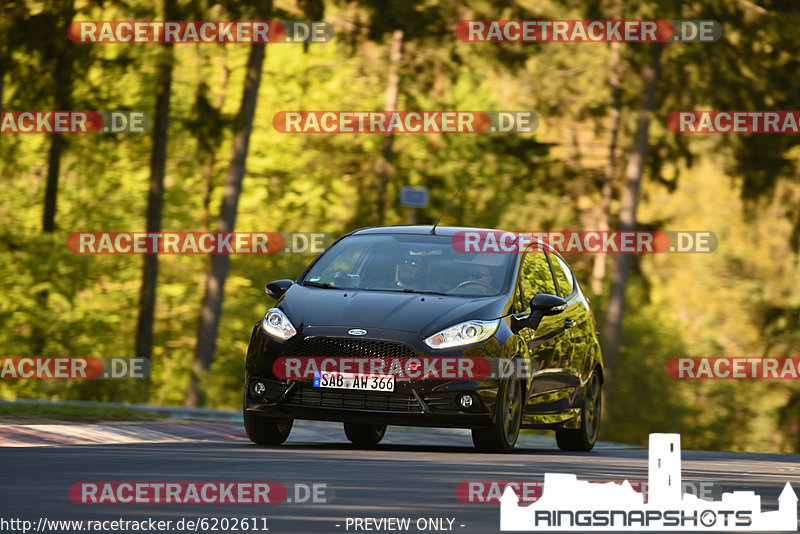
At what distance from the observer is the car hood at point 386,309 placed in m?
11.8

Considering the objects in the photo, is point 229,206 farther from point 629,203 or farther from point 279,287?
point 279,287

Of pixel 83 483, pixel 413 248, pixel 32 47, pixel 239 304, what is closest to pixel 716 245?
pixel 239 304

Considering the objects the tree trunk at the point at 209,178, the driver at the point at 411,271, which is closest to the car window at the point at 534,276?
the driver at the point at 411,271

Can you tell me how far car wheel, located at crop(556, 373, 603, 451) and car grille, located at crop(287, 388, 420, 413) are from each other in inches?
118

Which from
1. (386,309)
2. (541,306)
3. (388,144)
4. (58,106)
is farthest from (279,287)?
(388,144)

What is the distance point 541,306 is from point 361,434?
7.76ft

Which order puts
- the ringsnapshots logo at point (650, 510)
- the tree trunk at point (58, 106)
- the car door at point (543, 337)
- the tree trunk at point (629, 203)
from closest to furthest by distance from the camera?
the ringsnapshots logo at point (650, 510)
the car door at point (543, 337)
the tree trunk at point (58, 106)
the tree trunk at point (629, 203)

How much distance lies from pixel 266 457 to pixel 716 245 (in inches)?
1417

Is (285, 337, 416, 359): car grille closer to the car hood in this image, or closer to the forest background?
the car hood

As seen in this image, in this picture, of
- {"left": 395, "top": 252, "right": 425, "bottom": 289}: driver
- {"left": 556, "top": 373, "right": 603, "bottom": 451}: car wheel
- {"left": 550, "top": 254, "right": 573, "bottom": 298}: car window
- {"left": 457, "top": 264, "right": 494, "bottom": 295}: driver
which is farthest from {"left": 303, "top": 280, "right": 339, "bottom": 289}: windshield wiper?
{"left": 556, "top": 373, "right": 603, "bottom": 451}: car wheel

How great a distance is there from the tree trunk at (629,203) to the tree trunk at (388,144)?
651 centimetres

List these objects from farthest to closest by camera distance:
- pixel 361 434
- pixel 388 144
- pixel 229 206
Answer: pixel 388 144, pixel 229 206, pixel 361 434

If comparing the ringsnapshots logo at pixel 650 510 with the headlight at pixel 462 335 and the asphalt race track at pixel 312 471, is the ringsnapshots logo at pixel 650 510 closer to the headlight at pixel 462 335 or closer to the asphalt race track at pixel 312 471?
the asphalt race track at pixel 312 471

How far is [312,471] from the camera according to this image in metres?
9.88
